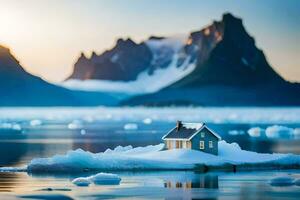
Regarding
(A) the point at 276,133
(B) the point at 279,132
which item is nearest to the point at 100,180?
(A) the point at 276,133

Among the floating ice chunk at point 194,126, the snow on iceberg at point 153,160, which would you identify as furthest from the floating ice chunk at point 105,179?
the floating ice chunk at point 194,126

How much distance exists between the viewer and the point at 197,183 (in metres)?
48.2

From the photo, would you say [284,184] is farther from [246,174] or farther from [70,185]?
[70,185]

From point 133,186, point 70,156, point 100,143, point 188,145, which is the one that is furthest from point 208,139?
point 100,143

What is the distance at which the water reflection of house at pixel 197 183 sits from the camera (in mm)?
46750

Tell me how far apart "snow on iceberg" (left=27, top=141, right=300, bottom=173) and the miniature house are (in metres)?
0.71

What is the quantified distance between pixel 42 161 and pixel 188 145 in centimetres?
952

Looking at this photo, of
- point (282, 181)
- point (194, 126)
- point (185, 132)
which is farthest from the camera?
point (185, 132)

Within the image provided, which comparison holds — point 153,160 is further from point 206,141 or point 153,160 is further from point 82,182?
point 82,182

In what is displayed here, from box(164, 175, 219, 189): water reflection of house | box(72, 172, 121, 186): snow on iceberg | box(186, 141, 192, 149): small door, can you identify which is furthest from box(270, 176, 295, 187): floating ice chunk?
box(186, 141, 192, 149): small door

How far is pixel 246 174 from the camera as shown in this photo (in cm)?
5391

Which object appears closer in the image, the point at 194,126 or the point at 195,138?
the point at 195,138

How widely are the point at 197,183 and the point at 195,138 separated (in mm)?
10814

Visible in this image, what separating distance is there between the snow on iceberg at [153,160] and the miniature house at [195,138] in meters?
0.71
